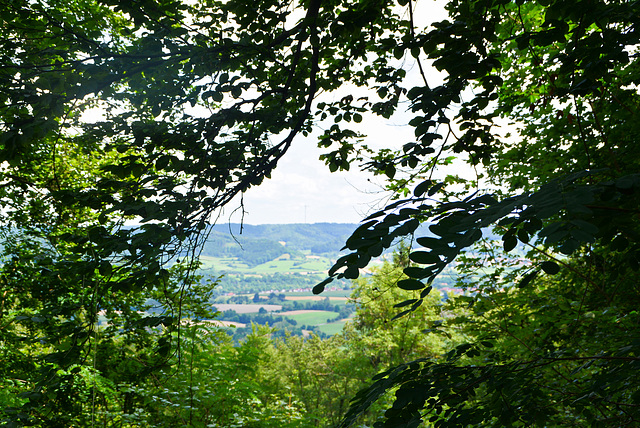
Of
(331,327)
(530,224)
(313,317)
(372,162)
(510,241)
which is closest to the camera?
(530,224)

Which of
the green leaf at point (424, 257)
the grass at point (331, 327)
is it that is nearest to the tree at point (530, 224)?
the green leaf at point (424, 257)

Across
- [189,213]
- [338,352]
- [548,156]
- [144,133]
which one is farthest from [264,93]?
[338,352]

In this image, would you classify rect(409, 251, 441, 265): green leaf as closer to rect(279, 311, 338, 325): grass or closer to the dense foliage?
the dense foliage

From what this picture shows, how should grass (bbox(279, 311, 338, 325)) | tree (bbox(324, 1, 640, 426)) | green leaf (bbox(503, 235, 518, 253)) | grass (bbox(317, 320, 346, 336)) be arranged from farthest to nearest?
1. grass (bbox(279, 311, 338, 325))
2. grass (bbox(317, 320, 346, 336))
3. green leaf (bbox(503, 235, 518, 253))
4. tree (bbox(324, 1, 640, 426))

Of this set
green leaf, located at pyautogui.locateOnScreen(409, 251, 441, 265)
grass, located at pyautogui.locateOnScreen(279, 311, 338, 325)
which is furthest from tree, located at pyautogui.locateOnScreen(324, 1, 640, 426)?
grass, located at pyautogui.locateOnScreen(279, 311, 338, 325)

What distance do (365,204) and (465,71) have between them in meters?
1.15

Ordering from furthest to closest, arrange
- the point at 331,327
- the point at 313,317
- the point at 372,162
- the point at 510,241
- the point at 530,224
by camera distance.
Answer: the point at 313,317
the point at 331,327
the point at 372,162
the point at 510,241
the point at 530,224

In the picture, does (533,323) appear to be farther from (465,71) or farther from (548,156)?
(465,71)

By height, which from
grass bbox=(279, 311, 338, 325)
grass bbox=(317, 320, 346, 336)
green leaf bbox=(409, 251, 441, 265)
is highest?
green leaf bbox=(409, 251, 441, 265)

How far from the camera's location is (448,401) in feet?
4.36

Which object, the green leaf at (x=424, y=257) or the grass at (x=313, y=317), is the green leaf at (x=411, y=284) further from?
the grass at (x=313, y=317)

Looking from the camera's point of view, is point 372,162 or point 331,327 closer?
point 372,162

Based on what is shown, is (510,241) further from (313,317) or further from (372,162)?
(313,317)

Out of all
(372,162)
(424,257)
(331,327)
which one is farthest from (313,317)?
(424,257)
